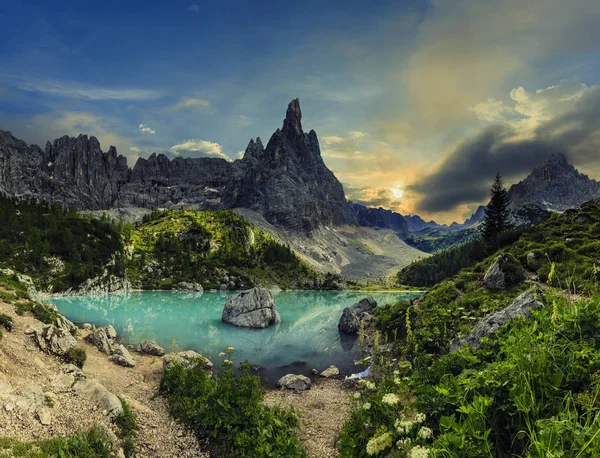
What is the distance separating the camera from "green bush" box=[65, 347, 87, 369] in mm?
18955

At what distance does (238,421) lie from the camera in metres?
12.2

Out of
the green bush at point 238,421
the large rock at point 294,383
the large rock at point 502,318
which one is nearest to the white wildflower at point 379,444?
the green bush at point 238,421

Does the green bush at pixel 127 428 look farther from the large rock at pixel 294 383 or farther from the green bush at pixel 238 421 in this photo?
the large rock at pixel 294 383

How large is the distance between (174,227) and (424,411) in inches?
7443

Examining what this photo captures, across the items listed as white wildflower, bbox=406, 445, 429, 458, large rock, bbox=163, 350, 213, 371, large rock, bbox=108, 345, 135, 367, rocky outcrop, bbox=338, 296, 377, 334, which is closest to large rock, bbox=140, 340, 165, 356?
large rock, bbox=163, 350, 213, 371

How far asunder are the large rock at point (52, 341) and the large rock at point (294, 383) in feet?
52.1

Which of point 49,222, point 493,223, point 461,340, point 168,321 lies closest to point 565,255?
point 461,340

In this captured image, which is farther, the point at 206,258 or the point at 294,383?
the point at 206,258

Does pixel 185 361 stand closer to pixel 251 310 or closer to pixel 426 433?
pixel 426 433

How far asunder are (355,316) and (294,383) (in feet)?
72.0

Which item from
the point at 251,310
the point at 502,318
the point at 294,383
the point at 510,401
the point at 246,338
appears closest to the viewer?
the point at 510,401

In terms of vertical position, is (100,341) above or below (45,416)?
below

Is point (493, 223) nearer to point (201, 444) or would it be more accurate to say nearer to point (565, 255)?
point (565, 255)

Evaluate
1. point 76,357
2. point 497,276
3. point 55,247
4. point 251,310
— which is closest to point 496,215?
point 497,276
